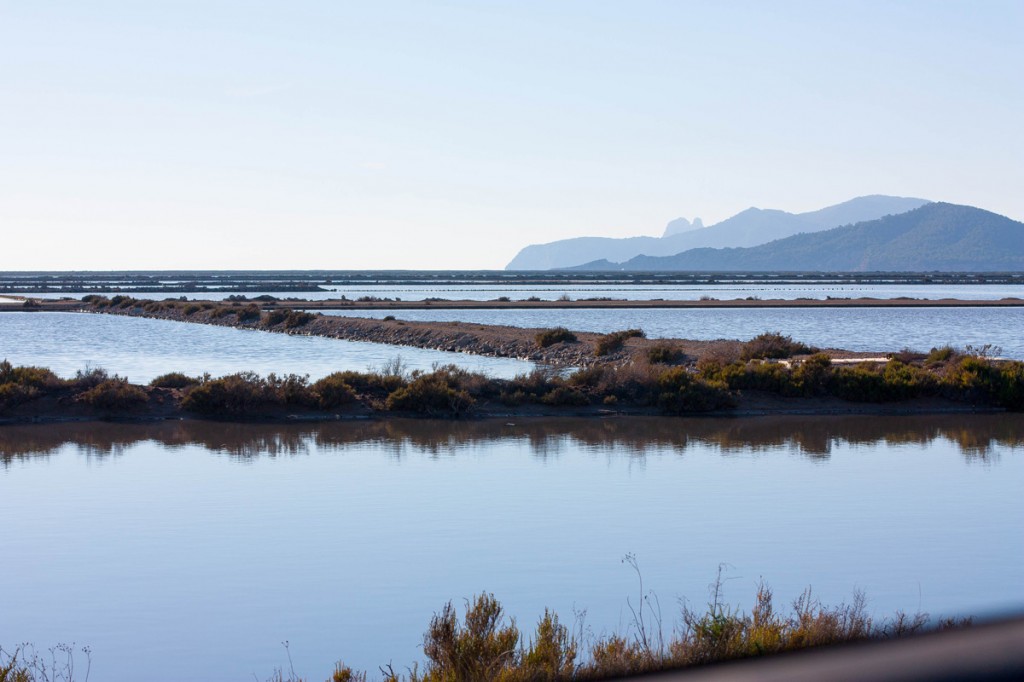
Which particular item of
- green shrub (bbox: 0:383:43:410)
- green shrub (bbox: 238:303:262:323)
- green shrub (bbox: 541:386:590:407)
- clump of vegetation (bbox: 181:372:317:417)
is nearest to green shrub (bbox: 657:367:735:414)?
green shrub (bbox: 541:386:590:407)

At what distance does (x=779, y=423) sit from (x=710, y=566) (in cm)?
1284

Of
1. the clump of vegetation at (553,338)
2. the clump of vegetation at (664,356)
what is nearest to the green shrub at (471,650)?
the clump of vegetation at (664,356)

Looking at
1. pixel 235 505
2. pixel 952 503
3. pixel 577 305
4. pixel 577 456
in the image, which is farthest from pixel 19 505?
pixel 577 305

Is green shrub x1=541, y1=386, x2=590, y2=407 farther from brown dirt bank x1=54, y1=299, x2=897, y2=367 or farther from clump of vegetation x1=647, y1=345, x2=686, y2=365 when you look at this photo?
clump of vegetation x1=647, y1=345, x2=686, y2=365

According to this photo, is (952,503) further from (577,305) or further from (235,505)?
(577,305)

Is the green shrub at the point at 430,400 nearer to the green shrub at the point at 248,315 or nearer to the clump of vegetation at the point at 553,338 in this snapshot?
the clump of vegetation at the point at 553,338

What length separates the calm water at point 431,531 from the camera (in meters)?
9.52

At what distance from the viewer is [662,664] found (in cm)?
639

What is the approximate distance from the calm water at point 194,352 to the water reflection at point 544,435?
8.12m

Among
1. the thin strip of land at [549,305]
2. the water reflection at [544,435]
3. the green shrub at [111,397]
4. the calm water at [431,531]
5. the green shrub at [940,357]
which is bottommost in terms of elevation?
the water reflection at [544,435]

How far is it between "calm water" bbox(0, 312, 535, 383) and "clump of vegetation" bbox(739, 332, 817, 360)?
664cm

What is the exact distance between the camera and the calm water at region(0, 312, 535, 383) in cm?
3466

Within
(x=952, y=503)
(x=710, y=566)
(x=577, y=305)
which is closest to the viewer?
(x=710, y=566)

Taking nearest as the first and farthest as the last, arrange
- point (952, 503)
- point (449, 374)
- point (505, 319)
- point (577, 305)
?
point (952, 503) → point (449, 374) → point (505, 319) → point (577, 305)
